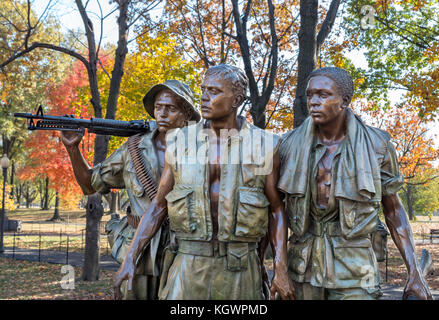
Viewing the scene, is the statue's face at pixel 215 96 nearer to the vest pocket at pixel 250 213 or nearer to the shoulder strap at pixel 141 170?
the vest pocket at pixel 250 213

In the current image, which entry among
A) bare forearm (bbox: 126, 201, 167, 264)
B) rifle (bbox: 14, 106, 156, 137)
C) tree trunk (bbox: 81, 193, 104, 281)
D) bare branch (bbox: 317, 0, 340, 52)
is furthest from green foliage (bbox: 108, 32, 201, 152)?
bare forearm (bbox: 126, 201, 167, 264)

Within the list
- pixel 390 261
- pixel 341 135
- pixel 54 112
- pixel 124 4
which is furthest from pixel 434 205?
pixel 341 135

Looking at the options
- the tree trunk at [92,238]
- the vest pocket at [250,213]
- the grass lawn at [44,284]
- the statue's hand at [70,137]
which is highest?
the statue's hand at [70,137]

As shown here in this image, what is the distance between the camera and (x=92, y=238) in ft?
35.1

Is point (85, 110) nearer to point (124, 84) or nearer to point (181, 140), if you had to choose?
point (124, 84)

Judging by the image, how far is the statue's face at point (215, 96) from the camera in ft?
10.2

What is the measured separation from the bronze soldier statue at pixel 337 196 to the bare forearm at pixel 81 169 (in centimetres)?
201

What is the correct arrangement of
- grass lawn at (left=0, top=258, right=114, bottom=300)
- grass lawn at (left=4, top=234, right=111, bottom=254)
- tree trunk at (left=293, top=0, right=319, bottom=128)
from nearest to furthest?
tree trunk at (left=293, top=0, right=319, bottom=128)
grass lawn at (left=0, top=258, right=114, bottom=300)
grass lawn at (left=4, top=234, right=111, bottom=254)

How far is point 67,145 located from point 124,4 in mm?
7379

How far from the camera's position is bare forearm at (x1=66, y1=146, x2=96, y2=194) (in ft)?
13.5

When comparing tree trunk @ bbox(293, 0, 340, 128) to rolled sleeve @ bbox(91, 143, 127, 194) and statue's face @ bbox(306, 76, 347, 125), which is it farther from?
statue's face @ bbox(306, 76, 347, 125)

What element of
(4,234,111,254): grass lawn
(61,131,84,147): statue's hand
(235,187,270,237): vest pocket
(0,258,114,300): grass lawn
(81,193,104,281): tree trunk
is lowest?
(0,258,114,300): grass lawn

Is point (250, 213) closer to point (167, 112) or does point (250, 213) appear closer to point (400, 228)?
point (400, 228)

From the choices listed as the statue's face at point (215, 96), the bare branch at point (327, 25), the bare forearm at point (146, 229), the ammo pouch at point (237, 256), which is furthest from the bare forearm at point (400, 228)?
the bare branch at point (327, 25)
